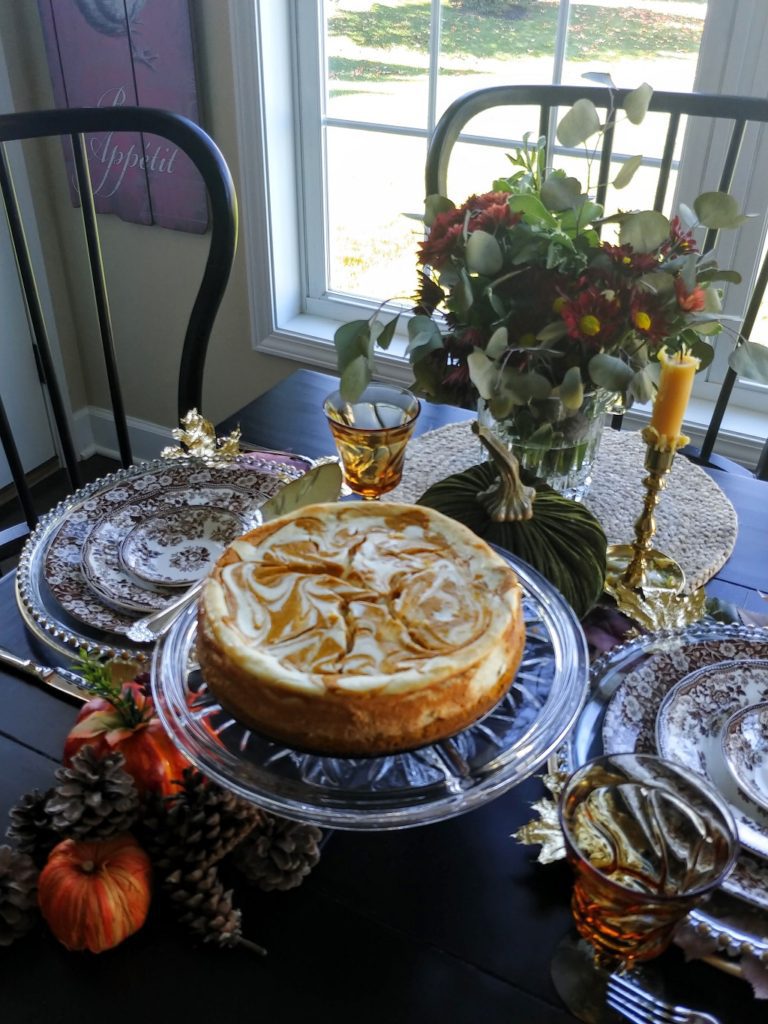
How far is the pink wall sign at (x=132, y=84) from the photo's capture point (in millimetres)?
1975

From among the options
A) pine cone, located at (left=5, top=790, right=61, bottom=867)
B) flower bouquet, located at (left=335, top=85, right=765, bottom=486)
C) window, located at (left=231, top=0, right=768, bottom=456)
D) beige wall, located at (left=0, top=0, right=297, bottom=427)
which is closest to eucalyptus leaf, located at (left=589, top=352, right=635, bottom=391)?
flower bouquet, located at (left=335, top=85, right=765, bottom=486)

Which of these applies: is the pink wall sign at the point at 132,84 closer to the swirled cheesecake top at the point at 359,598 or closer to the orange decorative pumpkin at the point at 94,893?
the swirled cheesecake top at the point at 359,598

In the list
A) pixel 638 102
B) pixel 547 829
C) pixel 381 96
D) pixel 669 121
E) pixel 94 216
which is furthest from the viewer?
pixel 381 96

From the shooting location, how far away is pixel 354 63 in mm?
1997

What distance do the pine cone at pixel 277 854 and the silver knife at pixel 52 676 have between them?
0.21 meters

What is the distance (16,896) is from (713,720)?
52cm

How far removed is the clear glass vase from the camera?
0.86 meters

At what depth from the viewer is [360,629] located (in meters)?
0.63

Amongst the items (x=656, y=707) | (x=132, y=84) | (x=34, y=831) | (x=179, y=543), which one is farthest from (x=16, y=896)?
(x=132, y=84)

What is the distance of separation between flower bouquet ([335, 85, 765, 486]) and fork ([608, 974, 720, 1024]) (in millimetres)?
472

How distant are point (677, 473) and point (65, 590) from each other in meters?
0.74

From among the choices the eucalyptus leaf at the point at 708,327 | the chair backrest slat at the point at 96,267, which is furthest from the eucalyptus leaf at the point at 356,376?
the chair backrest slat at the point at 96,267

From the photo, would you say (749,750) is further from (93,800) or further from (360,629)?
(93,800)

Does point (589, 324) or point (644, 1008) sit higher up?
point (589, 324)
